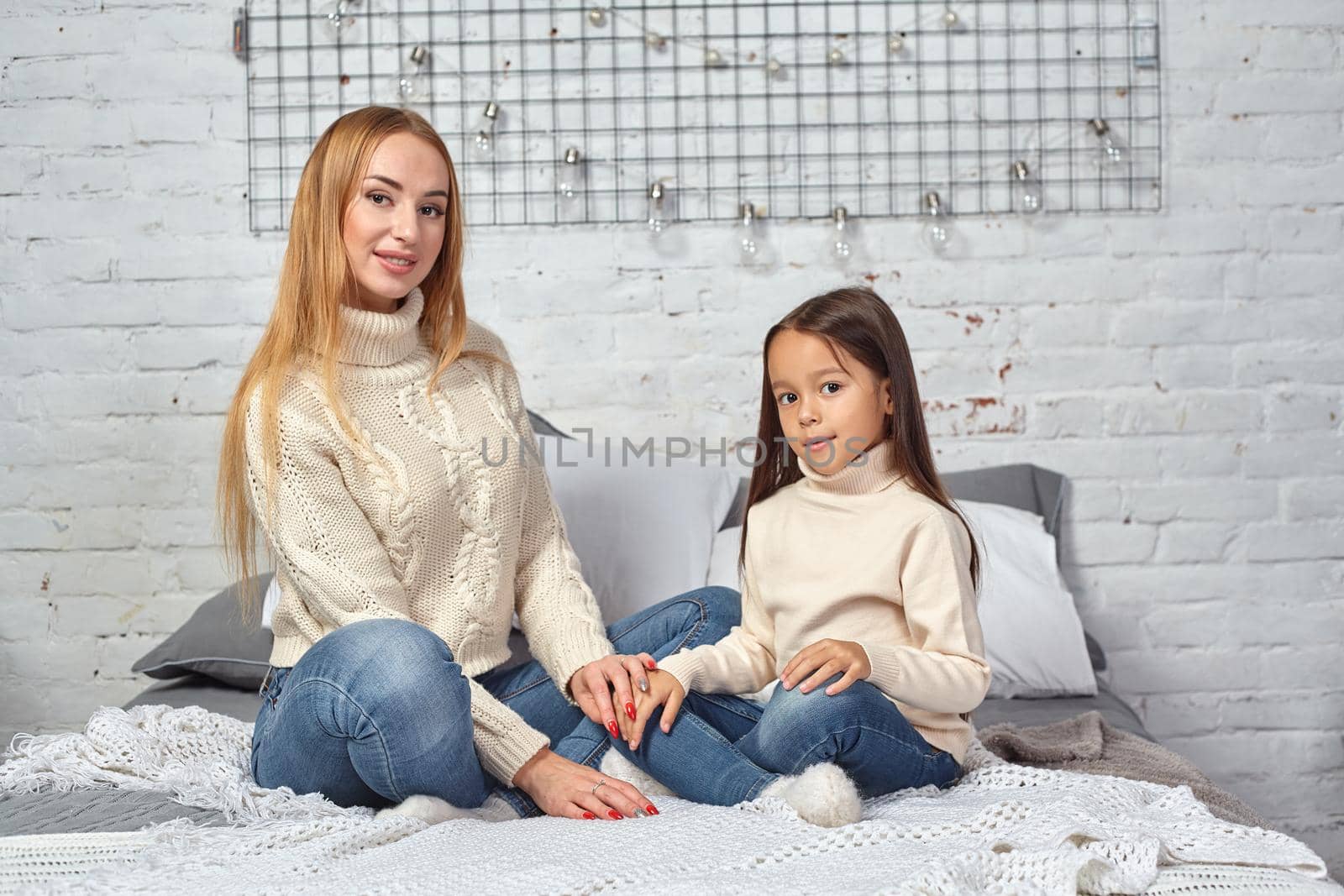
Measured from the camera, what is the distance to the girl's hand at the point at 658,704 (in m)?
1.23

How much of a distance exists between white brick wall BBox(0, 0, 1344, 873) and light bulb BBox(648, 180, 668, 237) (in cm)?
4

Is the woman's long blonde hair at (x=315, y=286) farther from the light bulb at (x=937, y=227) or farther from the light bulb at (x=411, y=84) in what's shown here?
the light bulb at (x=937, y=227)

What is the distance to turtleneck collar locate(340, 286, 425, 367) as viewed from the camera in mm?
1423

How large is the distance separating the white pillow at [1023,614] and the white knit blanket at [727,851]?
22.4 inches

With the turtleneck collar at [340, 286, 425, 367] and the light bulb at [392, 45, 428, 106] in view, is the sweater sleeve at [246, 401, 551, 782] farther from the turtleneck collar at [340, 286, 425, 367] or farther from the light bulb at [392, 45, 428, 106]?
the light bulb at [392, 45, 428, 106]

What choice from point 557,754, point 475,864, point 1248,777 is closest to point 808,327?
point 557,754

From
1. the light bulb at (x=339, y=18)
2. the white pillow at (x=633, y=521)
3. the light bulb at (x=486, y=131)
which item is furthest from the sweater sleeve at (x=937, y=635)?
the light bulb at (x=339, y=18)

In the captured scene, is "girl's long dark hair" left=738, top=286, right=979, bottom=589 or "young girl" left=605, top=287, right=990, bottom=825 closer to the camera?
"young girl" left=605, top=287, right=990, bottom=825

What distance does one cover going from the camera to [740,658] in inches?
53.0

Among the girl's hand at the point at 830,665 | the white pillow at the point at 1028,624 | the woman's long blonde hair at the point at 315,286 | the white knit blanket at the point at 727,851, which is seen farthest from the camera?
the white pillow at the point at 1028,624

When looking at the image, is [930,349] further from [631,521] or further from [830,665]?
[830,665]

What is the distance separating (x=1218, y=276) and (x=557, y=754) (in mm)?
1548

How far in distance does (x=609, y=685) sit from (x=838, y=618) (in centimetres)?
27

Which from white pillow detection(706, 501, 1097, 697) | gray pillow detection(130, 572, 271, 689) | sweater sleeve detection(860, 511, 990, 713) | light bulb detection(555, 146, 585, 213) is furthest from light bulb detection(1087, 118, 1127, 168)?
gray pillow detection(130, 572, 271, 689)
